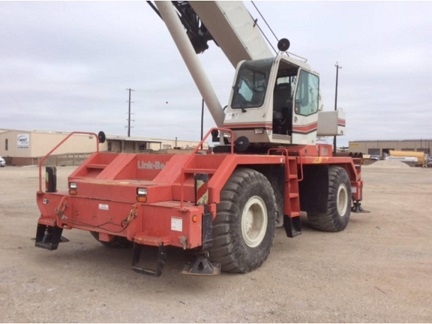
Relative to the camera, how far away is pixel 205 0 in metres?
7.22

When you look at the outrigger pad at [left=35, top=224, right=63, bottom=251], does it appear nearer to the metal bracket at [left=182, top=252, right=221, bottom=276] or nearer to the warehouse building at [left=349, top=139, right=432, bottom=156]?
the metal bracket at [left=182, top=252, right=221, bottom=276]

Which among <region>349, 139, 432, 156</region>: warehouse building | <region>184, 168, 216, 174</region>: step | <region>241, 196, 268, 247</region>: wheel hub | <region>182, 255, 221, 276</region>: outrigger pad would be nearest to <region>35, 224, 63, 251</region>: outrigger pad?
<region>184, 168, 216, 174</region>: step

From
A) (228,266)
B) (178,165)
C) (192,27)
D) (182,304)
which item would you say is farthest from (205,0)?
(182,304)

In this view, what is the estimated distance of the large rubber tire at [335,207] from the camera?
8086 mm

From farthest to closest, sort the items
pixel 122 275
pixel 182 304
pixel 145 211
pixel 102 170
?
pixel 102 170
pixel 122 275
pixel 145 211
pixel 182 304

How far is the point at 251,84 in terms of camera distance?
7230mm

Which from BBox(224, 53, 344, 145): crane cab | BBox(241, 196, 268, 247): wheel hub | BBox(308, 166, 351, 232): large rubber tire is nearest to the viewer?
BBox(241, 196, 268, 247): wheel hub

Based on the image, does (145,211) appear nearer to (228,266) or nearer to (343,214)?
(228,266)

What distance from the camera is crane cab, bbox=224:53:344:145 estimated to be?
271 inches

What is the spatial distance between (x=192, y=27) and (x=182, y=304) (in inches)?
207

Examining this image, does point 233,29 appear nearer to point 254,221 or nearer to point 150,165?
point 150,165

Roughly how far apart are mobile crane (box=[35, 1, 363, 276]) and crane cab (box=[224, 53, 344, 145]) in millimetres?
18

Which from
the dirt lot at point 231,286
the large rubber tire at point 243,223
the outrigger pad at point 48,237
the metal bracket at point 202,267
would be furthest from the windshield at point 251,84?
the outrigger pad at point 48,237

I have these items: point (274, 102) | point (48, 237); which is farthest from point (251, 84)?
point (48, 237)
